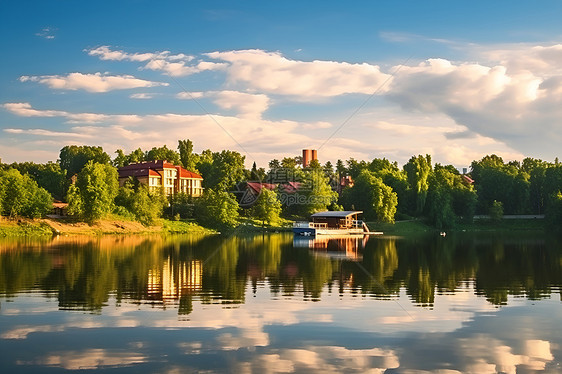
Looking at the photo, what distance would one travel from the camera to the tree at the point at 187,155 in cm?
13788

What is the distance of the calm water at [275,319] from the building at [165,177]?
253 feet

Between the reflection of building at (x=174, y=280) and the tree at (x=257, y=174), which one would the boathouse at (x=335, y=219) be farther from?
the reflection of building at (x=174, y=280)

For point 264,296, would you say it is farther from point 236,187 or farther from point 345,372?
point 236,187

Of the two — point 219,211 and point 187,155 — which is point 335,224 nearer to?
point 219,211

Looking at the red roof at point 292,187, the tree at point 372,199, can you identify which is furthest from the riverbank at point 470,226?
the red roof at point 292,187

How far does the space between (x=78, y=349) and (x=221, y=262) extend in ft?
82.1

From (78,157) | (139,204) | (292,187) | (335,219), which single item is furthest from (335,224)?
(78,157)

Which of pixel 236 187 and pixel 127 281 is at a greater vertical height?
pixel 236 187

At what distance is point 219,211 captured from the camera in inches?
3750

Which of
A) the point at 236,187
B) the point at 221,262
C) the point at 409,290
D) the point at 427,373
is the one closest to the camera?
the point at 427,373

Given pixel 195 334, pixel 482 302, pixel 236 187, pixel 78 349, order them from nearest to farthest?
1. pixel 78 349
2. pixel 195 334
3. pixel 482 302
4. pixel 236 187

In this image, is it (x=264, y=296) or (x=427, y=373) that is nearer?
(x=427, y=373)

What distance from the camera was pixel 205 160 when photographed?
142m

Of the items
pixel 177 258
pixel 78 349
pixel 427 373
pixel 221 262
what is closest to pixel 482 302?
pixel 427 373
